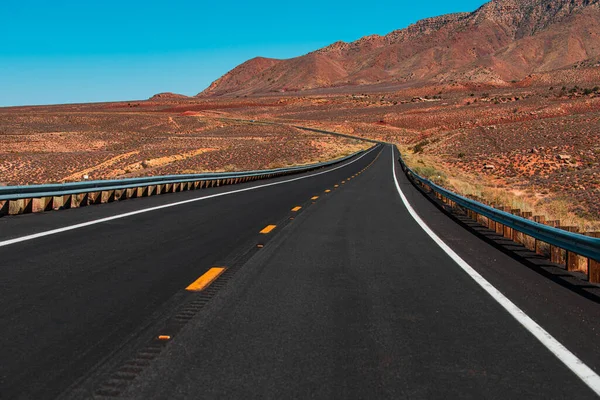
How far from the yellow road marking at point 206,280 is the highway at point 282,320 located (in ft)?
0.39

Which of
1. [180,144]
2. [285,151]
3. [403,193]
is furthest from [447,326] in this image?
[180,144]

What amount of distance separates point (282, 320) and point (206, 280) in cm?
170

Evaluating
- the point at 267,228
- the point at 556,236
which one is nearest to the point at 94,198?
the point at 267,228

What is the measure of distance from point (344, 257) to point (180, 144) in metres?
69.4

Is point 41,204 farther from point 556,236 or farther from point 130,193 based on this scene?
point 556,236

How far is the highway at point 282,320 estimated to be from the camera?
393 centimetres

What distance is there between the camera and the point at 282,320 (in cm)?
538

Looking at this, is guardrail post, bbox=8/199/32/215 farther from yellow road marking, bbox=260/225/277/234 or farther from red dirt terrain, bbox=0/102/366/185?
red dirt terrain, bbox=0/102/366/185

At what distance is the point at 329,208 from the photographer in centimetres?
1623

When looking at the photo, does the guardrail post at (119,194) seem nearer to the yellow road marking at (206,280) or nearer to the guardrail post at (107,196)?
the guardrail post at (107,196)

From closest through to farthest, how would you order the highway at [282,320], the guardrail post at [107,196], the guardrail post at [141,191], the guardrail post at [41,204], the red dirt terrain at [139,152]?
the highway at [282,320], the guardrail post at [41,204], the guardrail post at [107,196], the guardrail post at [141,191], the red dirt terrain at [139,152]

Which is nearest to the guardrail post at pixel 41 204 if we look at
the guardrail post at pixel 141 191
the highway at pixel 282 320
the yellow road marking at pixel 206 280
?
the highway at pixel 282 320

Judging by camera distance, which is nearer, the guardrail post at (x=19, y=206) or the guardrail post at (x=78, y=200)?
the guardrail post at (x=19, y=206)

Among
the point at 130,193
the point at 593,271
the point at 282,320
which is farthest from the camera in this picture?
the point at 130,193
